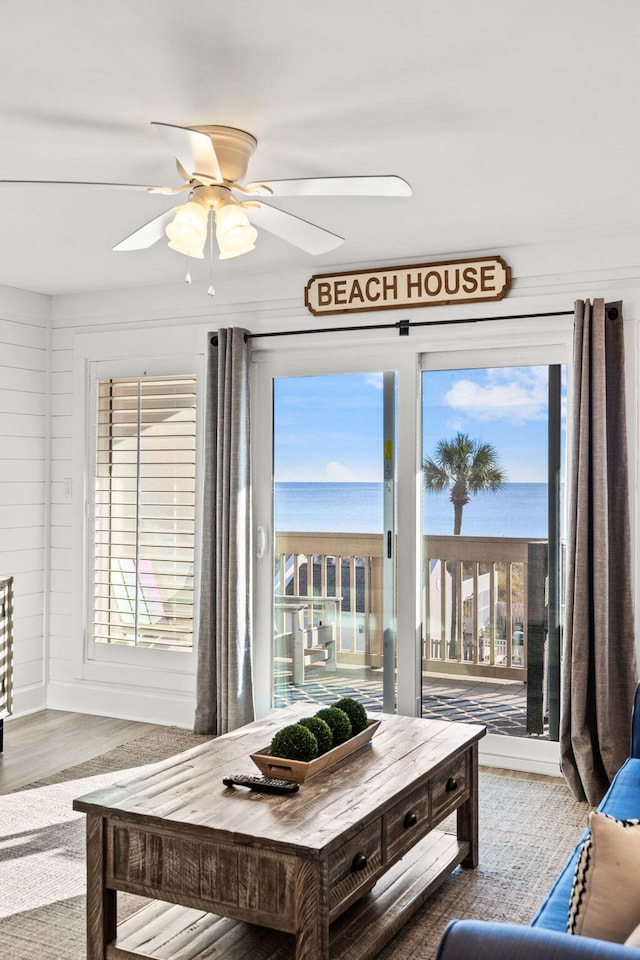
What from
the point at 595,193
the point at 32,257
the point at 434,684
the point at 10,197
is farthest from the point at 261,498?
the point at 595,193

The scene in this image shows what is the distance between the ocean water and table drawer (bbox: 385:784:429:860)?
187cm

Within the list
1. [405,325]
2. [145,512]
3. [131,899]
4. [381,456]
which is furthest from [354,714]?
[145,512]

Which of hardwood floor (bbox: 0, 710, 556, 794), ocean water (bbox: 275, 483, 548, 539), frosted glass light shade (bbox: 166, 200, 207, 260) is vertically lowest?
hardwood floor (bbox: 0, 710, 556, 794)

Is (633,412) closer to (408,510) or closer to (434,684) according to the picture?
(408,510)

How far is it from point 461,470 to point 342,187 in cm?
217

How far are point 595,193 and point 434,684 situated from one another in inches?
102

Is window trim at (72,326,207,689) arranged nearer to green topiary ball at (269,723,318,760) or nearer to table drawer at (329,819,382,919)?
green topiary ball at (269,723,318,760)

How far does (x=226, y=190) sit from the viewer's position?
283 centimetres

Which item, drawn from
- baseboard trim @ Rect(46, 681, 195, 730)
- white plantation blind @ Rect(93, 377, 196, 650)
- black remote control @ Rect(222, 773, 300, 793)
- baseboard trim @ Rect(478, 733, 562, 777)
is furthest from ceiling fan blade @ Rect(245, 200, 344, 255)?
→ baseboard trim @ Rect(46, 681, 195, 730)

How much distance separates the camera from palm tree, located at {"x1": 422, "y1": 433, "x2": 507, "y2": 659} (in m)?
4.54

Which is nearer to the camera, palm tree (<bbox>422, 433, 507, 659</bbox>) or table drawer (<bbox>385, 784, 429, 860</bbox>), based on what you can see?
table drawer (<bbox>385, 784, 429, 860</bbox>)

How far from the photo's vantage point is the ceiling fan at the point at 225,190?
260 cm

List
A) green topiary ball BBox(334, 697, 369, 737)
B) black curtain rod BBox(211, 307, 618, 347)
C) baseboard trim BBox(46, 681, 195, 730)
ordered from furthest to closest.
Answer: baseboard trim BBox(46, 681, 195, 730) < black curtain rod BBox(211, 307, 618, 347) < green topiary ball BBox(334, 697, 369, 737)

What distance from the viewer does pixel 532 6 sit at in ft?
7.04
